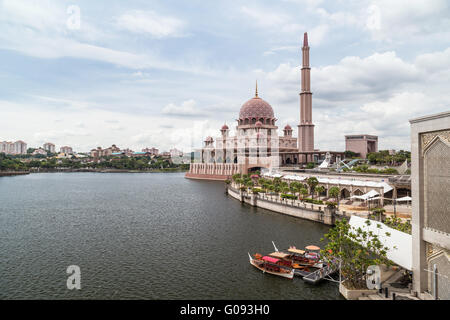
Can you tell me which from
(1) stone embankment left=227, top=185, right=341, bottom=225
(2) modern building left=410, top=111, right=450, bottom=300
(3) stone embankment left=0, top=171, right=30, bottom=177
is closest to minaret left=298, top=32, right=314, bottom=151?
(1) stone embankment left=227, top=185, right=341, bottom=225

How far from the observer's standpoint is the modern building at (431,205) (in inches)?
526

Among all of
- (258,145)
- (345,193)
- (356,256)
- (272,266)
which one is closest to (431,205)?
(356,256)

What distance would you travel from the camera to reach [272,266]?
68.0 ft

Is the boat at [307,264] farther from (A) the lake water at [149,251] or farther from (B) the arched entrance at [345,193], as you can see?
(B) the arched entrance at [345,193]

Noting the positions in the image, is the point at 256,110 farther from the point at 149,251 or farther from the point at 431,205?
the point at 431,205

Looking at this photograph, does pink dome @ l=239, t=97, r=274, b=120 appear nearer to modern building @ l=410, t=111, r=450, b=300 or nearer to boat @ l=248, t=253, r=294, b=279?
boat @ l=248, t=253, r=294, b=279

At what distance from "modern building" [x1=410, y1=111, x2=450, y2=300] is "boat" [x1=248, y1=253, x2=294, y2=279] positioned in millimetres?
7404

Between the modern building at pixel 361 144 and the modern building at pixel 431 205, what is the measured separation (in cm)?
9895

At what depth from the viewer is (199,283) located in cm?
1911

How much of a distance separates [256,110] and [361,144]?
39.3 metres

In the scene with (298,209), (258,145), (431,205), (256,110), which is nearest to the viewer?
(431,205)

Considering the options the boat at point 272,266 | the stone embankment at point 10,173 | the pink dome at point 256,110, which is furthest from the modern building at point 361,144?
the stone embankment at point 10,173

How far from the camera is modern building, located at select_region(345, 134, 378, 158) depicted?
108m
